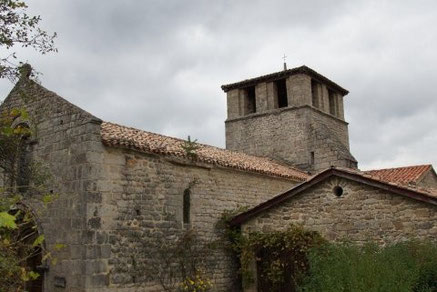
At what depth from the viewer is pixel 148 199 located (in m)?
11.2

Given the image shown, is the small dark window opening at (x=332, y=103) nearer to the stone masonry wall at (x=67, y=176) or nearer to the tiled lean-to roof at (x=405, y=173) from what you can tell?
the tiled lean-to roof at (x=405, y=173)

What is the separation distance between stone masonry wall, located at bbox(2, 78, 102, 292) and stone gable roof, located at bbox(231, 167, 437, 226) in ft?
15.0

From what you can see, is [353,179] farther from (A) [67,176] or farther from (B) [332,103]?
(B) [332,103]

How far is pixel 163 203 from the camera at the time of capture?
11562 mm

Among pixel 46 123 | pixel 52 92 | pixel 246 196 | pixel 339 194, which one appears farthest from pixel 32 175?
pixel 339 194

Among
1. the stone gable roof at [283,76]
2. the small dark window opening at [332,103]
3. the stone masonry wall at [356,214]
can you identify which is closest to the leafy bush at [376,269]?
the stone masonry wall at [356,214]

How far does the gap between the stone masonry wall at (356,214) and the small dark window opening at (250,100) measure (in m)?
10.2

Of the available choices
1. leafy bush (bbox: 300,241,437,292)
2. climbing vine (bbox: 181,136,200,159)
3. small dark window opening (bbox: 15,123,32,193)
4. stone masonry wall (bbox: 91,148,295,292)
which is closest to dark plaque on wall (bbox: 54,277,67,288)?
stone masonry wall (bbox: 91,148,295,292)

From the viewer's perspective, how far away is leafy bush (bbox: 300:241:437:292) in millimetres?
6898

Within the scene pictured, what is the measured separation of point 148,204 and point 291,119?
10.7m

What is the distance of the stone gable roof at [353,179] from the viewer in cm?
1027

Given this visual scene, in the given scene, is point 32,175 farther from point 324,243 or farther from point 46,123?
point 324,243

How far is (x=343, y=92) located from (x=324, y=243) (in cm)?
1371

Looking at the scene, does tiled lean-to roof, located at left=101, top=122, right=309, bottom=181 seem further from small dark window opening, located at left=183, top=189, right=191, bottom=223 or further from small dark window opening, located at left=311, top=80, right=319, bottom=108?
small dark window opening, located at left=311, top=80, right=319, bottom=108
